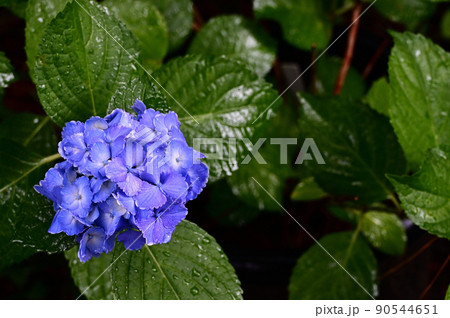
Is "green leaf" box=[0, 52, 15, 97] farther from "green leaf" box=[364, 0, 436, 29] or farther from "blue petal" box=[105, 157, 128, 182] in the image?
"green leaf" box=[364, 0, 436, 29]

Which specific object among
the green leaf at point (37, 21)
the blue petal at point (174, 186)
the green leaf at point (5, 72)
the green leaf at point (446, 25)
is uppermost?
the green leaf at point (37, 21)

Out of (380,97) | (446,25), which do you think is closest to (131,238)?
(380,97)

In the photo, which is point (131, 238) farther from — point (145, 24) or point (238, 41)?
point (238, 41)

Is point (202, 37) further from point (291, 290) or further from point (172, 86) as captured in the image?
point (291, 290)

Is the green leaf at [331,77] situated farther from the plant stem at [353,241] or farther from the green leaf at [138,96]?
the green leaf at [138,96]

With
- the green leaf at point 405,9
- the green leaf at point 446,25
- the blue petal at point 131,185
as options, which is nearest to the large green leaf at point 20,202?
the blue petal at point 131,185
